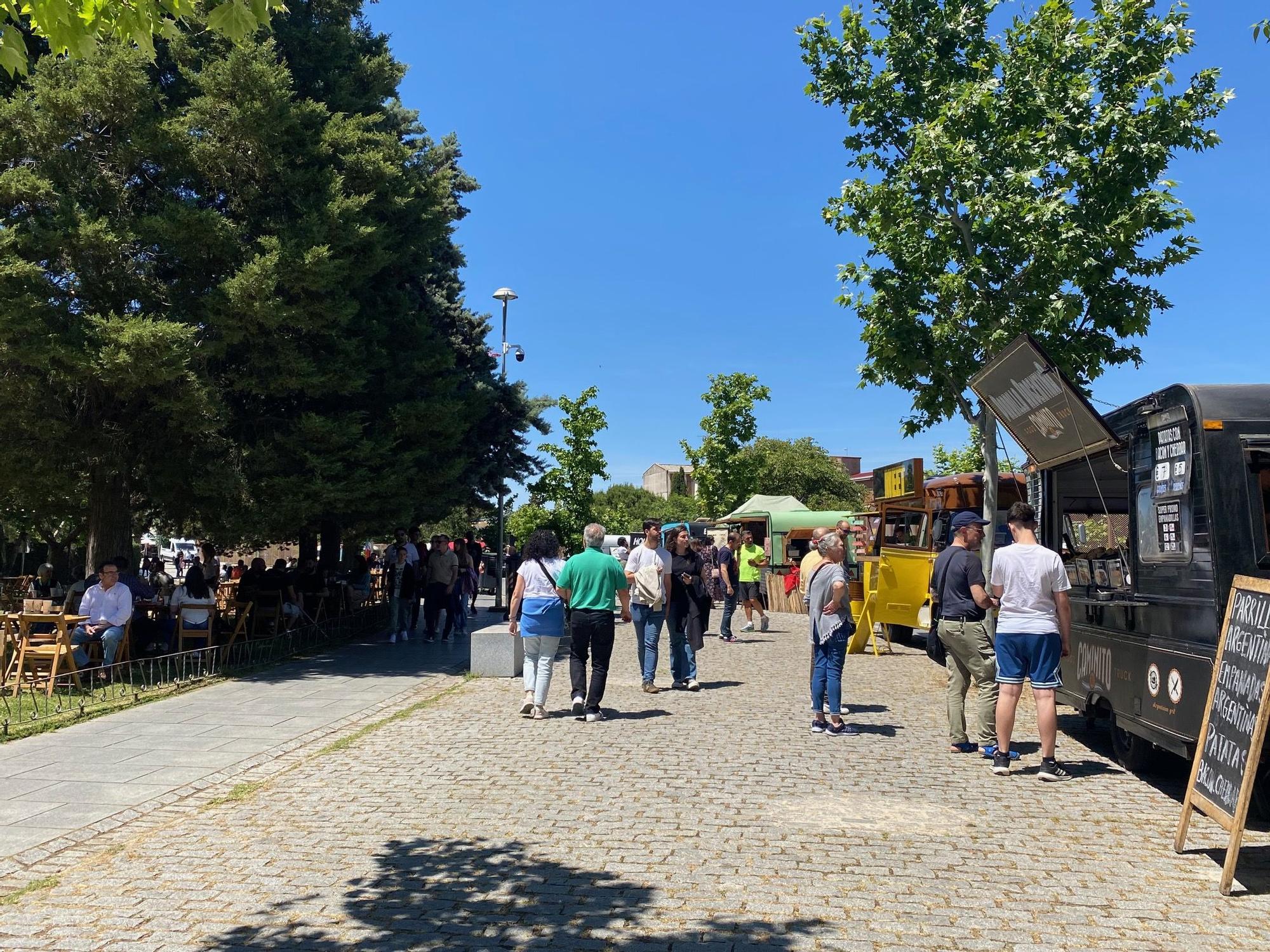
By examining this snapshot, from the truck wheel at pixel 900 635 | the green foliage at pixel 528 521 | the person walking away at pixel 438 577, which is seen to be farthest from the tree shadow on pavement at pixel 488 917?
the green foliage at pixel 528 521

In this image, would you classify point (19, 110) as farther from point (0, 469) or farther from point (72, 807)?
point (72, 807)

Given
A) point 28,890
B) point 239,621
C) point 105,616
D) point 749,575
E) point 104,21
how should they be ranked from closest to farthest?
1. point 28,890
2. point 104,21
3. point 105,616
4. point 239,621
5. point 749,575

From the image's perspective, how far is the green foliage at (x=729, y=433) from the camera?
37.5 meters

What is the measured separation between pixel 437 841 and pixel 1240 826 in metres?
4.09

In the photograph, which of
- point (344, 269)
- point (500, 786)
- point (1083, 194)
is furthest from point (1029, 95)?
point (500, 786)

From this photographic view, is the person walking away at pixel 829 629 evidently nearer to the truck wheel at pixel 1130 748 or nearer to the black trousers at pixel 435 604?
the truck wheel at pixel 1130 748

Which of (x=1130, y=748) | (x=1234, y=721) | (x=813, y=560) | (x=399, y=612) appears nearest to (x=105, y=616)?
(x=399, y=612)

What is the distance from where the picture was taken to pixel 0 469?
1251 cm

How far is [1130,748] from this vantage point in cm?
722

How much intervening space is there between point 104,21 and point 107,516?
9755 millimetres

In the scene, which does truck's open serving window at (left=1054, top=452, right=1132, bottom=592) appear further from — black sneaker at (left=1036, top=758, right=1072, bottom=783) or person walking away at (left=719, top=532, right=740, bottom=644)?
person walking away at (left=719, top=532, right=740, bottom=644)

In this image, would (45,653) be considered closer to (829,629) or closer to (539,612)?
(539,612)

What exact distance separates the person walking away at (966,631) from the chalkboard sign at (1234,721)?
89.2 inches

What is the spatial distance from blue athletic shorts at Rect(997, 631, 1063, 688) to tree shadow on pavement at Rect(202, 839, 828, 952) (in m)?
3.54
